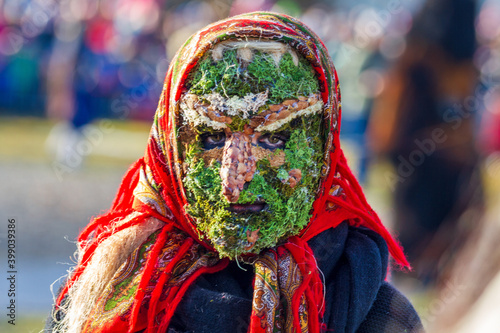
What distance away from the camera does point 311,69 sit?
2.58m

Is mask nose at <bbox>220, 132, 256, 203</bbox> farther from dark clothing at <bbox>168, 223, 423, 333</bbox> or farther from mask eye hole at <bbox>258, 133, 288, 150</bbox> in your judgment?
dark clothing at <bbox>168, 223, 423, 333</bbox>

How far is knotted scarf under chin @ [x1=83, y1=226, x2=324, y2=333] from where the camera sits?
2479 millimetres

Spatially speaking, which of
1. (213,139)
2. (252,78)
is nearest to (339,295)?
(213,139)

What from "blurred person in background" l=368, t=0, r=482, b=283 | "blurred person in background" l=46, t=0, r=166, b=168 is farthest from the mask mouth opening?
"blurred person in background" l=46, t=0, r=166, b=168

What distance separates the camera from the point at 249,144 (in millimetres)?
2484

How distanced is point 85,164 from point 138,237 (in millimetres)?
8798

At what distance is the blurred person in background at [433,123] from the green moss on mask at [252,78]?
4491mm

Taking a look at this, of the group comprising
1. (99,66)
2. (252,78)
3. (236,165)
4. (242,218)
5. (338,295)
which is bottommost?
(99,66)

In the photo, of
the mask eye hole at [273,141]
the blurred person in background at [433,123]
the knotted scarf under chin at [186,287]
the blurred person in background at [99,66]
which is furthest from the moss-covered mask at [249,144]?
the blurred person in background at [99,66]

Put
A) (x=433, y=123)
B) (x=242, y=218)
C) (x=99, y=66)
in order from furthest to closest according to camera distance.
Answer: (x=99, y=66) → (x=433, y=123) → (x=242, y=218)

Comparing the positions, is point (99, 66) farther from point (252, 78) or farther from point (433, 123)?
point (252, 78)

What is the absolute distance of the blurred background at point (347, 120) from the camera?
18.1ft

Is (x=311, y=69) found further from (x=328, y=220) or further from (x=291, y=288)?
(x=291, y=288)

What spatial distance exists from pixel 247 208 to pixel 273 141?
265mm
